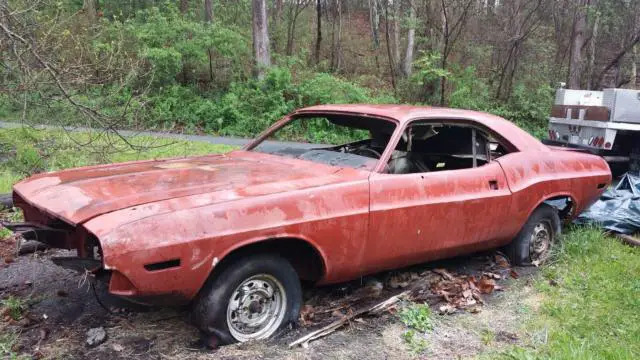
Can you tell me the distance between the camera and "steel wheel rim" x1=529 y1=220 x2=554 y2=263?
5.35 m

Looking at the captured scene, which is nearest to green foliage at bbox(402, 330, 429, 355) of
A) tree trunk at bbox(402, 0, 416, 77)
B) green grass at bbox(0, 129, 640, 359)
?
green grass at bbox(0, 129, 640, 359)

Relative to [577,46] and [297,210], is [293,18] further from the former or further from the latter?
[297,210]

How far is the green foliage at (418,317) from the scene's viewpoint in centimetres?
390

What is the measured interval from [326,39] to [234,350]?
818 inches

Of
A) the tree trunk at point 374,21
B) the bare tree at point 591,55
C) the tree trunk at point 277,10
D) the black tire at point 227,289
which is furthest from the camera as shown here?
the tree trunk at point 374,21

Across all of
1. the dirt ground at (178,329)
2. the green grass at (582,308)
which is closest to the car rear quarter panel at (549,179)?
the green grass at (582,308)

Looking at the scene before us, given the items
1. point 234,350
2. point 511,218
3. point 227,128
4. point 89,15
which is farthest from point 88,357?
point 89,15

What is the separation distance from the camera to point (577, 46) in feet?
58.7

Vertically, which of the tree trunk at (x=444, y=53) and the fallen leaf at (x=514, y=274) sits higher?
the tree trunk at (x=444, y=53)

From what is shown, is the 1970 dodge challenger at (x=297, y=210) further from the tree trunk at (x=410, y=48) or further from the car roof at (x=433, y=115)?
the tree trunk at (x=410, y=48)

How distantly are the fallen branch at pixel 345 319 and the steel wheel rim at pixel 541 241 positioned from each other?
1661 millimetres

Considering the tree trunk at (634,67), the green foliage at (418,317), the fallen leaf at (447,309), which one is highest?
the tree trunk at (634,67)

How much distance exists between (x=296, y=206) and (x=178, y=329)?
1160 mm

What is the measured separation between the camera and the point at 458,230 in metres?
4.50
